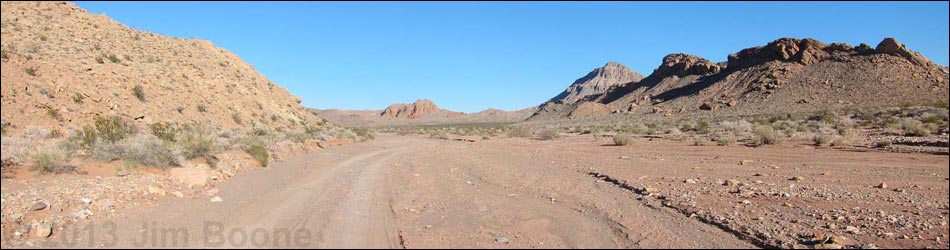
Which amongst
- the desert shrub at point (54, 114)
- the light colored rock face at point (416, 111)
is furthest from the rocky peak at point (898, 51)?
the light colored rock face at point (416, 111)

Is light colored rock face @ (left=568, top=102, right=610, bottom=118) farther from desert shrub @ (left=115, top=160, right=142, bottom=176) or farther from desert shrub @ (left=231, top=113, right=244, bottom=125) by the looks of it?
desert shrub @ (left=115, top=160, right=142, bottom=176)

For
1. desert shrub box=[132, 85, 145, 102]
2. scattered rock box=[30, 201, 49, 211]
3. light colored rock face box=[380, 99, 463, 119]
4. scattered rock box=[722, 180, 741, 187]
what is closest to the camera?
scattered rock box=[30, 201, 49, 211]

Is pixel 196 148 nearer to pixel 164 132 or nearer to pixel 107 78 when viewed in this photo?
pixel 164 132

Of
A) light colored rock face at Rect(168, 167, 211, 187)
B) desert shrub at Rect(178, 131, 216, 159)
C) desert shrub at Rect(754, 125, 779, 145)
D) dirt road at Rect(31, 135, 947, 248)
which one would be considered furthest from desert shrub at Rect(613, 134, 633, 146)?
light colored rock face at Rect(168, 167, 211, 187)

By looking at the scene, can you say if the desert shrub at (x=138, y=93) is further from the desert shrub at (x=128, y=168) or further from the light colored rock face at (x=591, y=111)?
the light colored rock face at (x=591, y=111)

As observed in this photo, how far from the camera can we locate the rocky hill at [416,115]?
16450 centimetres

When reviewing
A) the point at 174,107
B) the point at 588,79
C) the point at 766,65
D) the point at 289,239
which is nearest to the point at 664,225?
the point at 289,239

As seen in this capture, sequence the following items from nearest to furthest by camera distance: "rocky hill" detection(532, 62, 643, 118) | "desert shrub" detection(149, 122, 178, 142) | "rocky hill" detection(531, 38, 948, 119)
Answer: "desert shrub" detection(149, 122, 178, 142), "rocky hill" detection(531, 38, 948, 119), "rocky hill" detection(532, 62, 643, 118)

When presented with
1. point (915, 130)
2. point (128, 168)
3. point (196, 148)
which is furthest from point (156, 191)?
point (915, 130)

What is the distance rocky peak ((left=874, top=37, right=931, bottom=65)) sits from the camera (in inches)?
2250

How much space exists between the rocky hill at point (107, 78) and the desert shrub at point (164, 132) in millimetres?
582

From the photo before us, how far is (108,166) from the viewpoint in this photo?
11.5m

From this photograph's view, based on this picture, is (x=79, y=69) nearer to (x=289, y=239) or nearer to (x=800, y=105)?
(x=289, y=239)

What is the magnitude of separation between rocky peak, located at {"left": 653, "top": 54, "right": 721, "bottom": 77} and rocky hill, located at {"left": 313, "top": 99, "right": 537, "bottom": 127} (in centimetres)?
5863
